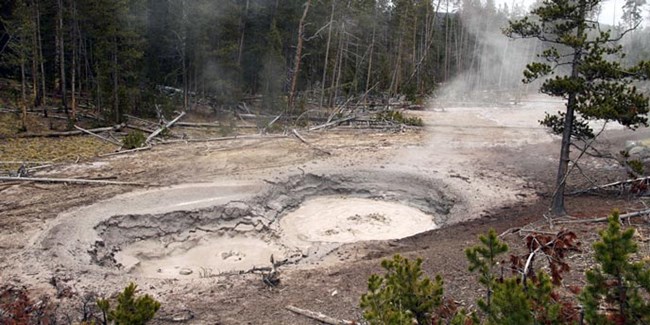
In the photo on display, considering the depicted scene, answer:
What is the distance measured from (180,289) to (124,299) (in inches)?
134

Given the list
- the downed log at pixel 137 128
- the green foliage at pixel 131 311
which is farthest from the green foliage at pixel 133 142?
the green foliage at pixel 131 311

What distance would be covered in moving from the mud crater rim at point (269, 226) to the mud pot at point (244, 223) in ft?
0.08

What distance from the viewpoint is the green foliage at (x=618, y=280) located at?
3.49 m

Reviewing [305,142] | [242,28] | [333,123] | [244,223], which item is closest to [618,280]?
[244,223]

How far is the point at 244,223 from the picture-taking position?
A: 1191 cm

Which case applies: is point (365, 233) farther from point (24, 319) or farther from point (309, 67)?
point (309, 67)

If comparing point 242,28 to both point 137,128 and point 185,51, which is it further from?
point 137,128

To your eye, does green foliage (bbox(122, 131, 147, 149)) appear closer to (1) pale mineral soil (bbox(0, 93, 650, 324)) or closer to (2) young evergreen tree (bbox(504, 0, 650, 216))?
(1) pale mineral soil (bbox(0, 93, 650, 324))

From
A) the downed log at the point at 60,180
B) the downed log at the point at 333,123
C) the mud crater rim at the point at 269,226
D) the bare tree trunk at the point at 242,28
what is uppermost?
the bare tree trunk at the point at 242,28

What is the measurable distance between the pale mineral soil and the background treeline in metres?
8.72

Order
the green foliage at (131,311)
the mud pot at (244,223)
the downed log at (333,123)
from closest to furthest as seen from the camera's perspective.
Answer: the green foliage at (131,311)
the mud pot at (244,223)
the downed log at (333,123)

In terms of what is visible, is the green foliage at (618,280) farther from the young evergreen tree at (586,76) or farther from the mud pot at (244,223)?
the young evergreen tree at (586,76)

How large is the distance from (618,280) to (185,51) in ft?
101

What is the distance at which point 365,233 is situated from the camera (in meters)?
12.0
